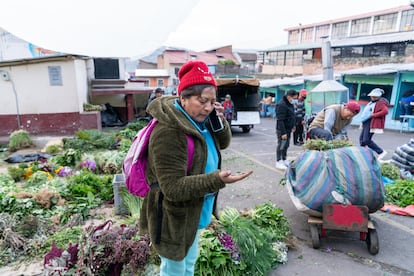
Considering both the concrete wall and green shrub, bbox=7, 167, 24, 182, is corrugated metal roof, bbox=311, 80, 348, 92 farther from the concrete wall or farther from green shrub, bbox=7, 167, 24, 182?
green shrub, bbox=7, 167, 24, 182

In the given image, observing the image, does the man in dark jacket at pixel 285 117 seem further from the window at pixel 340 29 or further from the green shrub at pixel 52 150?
the window at pixel 340 29

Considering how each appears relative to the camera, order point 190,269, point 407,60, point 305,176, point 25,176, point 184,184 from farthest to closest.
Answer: point 407,60 → point 25,176 → point 305,176 → point 190,269 → point 184,184

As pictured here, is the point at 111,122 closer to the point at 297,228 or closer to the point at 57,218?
the point at 57,218

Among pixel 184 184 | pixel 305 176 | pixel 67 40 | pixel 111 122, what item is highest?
pixel 67 40

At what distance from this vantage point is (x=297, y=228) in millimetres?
3998

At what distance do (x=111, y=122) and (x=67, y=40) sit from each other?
10.2 m

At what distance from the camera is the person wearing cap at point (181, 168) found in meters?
1.53

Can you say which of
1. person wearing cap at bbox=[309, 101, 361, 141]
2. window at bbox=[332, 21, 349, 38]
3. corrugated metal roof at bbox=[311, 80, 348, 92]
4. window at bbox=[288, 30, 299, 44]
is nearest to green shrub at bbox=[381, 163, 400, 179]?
person wearing cap at bbox=[309, 101, 361, 141]

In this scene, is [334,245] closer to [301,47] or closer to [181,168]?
[181,168]

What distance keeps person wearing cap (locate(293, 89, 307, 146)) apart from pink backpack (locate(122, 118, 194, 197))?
855 cm

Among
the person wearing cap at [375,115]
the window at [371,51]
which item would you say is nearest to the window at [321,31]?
the window at [371,51]

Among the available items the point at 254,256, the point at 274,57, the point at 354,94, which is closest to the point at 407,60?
the point at 354,94

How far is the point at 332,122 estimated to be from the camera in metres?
5.36

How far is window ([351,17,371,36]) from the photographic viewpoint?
117 feet
